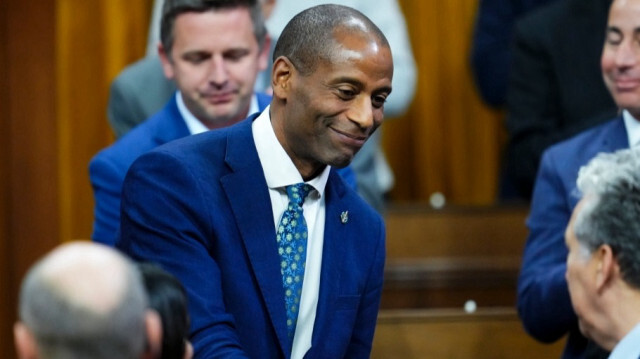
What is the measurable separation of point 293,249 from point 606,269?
590 mm

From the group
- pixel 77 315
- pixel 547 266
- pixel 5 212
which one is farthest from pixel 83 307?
pixel 5 212

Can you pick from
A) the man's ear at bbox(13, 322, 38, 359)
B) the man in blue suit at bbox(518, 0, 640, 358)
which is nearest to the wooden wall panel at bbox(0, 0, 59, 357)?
the man in blue suit at bbox(518, 0, 640, 358)

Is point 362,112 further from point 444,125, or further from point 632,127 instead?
point 444,125

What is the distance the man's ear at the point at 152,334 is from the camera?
6.19 ft

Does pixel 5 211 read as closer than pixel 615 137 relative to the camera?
No

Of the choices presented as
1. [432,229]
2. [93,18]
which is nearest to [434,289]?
[432,229]

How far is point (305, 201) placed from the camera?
287cm

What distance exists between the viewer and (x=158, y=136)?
3.58m

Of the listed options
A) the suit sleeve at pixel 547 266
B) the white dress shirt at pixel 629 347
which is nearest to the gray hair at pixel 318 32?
the white dress shirt at pixel 629 347

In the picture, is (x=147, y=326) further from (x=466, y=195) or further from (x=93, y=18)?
(x=466, y=195)

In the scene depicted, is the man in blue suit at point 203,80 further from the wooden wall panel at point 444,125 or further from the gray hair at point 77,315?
the wooden wall panel at point 444,125

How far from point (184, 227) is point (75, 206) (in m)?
1.87

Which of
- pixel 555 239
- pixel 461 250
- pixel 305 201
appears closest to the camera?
pixel 305 201

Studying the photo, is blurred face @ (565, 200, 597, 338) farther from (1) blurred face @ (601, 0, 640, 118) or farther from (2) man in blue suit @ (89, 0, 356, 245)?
(2) man in blue suit @ (89, 0, 356, 245)
